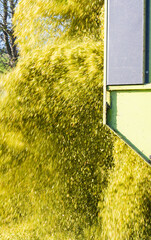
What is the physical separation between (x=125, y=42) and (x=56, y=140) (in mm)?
2044

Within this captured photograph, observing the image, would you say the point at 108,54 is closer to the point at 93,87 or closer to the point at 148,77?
the point at 148,77

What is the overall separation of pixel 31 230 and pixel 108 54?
3.52 meters

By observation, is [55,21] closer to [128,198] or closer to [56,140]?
[56,140]

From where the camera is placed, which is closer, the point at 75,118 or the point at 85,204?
the point at 75,118

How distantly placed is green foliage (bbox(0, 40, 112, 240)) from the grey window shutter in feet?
3.16

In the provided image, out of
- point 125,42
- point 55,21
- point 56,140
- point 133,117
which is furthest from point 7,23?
point 133,117

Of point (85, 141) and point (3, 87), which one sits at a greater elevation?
point (3, 87)

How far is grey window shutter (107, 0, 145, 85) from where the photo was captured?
2.51m

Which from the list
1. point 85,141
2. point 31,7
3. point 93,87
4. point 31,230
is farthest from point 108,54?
point 31,230

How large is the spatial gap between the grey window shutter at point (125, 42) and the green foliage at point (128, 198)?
141 cm

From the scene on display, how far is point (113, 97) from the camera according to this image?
8.80 ft

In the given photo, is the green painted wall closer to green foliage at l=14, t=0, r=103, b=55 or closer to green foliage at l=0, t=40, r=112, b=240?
green foliage at l=0, t=40, r=112, b=240

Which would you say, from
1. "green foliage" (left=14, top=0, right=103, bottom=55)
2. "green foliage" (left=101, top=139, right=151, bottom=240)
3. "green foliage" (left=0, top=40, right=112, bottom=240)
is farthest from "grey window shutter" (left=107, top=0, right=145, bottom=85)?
"green foliage" (left=14, top=0, right=103, bottom=55)

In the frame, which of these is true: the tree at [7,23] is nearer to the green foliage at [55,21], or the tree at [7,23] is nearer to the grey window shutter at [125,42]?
the green foliage at [55,21]
